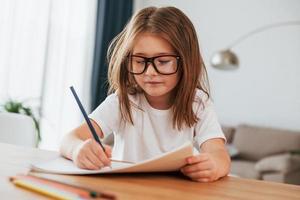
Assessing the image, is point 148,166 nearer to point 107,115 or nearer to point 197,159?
point 197,159

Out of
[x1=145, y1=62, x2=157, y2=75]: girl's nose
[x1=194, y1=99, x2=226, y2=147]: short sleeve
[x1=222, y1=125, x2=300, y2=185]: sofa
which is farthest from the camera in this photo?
[x1=222, y1=125, x2=300, y2=185]: sofa

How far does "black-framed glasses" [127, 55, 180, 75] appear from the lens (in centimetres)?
117

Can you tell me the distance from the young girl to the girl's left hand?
0.04 m

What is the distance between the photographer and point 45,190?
69 cm

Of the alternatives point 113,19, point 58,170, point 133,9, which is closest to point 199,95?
point 58,170

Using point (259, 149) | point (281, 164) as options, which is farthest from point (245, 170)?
point (259, 149)

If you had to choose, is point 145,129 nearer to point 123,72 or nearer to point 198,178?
point 123,72

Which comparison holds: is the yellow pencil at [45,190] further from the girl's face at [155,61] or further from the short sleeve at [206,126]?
the short sleeve at [206,126]

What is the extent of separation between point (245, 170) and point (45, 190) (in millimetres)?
3487

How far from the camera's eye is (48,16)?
4020 millimetres

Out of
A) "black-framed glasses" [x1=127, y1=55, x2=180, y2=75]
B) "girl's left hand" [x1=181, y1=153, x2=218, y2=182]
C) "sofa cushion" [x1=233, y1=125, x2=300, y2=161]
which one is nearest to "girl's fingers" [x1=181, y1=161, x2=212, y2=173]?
"girl's left hand" [x1=181, y1=153, x2=218, y2=182]

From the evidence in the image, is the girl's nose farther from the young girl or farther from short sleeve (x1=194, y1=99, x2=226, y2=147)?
short sleeve (x1=194, y1=99, x2=226, y2=147)

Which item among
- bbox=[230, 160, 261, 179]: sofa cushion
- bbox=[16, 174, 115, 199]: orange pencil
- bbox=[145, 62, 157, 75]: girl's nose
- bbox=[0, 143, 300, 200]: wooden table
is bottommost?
bbox=[230, 160, 261, 179]: sofa cushion

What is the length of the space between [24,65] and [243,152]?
2250mm
